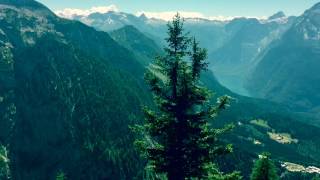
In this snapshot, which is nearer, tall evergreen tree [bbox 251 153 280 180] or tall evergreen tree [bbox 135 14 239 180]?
tall evergreen tree [bbox 135 14 239 180]

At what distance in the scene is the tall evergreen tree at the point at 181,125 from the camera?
41625 millimetres

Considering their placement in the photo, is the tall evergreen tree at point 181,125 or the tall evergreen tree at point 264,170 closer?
the tall evergreen tree at point 181,125

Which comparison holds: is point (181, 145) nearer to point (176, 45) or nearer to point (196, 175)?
point (196, 175)

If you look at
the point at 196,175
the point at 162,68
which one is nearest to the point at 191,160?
the point at 196,175

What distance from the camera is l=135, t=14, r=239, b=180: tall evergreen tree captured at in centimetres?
4162

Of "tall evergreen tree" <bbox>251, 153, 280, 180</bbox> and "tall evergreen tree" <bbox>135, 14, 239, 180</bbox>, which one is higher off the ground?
"tall evergreen tree" <bbox>135, 14, 239, 180</bbox>

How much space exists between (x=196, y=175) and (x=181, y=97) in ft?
21.5

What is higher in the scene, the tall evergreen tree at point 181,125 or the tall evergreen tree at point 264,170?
the tall evergreen tree at point 181,125

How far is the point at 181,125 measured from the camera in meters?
41.7

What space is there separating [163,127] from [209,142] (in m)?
3.95

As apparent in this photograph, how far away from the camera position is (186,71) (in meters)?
41.2

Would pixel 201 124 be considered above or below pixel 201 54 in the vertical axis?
below

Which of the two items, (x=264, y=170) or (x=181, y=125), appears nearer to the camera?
(x=181, y=125)

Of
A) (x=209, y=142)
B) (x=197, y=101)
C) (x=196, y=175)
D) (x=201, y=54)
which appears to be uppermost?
(x=201, y=54)
